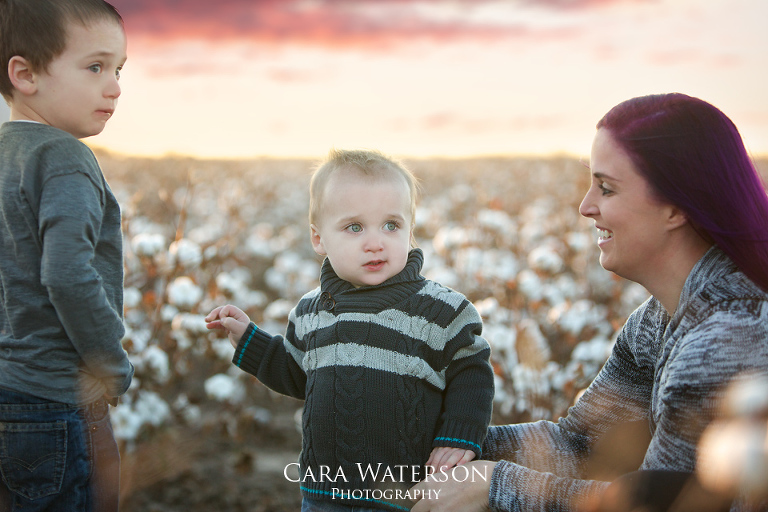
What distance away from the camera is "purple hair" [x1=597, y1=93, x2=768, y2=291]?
5.28 feet

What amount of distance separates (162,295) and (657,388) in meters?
2.38

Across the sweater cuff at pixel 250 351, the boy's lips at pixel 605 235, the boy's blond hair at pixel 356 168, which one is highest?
the boy's blond hair at pixel 356 168

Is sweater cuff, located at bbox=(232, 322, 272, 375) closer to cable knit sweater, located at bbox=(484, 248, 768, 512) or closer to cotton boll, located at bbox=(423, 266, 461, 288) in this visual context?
cable knit sweater, located at bbox=(484, 248, 768, 512)

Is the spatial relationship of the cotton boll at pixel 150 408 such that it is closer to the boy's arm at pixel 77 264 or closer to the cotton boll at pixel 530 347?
the cotton boll at pixel 530 347

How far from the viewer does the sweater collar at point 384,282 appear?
71.6 inches

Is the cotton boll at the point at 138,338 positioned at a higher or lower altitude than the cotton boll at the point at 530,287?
lower

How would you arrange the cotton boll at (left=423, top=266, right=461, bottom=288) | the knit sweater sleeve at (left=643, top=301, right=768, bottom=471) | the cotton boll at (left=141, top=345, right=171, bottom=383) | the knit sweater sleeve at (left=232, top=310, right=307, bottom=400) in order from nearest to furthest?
the knit sweater sleeve at (left=643, top=301, right=768, bottom=471)
the knit sweater sleeve at (left=232, top=310, right=307, bottom=400)
the cotton boll at (left=141, top=345, right=171, bottom=383)
the cotton boll at (left=423, top=266, right=461, bottom=288)

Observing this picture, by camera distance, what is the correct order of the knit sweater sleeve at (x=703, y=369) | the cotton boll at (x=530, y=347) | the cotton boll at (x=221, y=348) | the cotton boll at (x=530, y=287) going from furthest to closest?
1. the cotton boll at (x=530, y=287)
2. the cotton boll at (x=221, y=348)
3. the cotton boll at (x=530, y=347)
4. the knit sweater sleeve at (x=703, y=369)

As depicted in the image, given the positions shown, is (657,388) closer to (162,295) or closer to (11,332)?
(11,332)

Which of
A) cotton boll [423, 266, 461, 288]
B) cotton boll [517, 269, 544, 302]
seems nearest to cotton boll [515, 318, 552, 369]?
cotton boll [517, 269, 544, 302]

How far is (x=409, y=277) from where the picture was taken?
5.98 feet

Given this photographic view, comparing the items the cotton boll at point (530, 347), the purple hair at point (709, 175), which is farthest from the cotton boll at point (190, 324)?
the purple hair at point (709, 175)

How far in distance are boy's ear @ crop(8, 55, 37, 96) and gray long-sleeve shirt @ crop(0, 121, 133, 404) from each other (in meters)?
0.08

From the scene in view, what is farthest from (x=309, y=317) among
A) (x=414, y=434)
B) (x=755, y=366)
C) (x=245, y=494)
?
(x=245, y=494)
